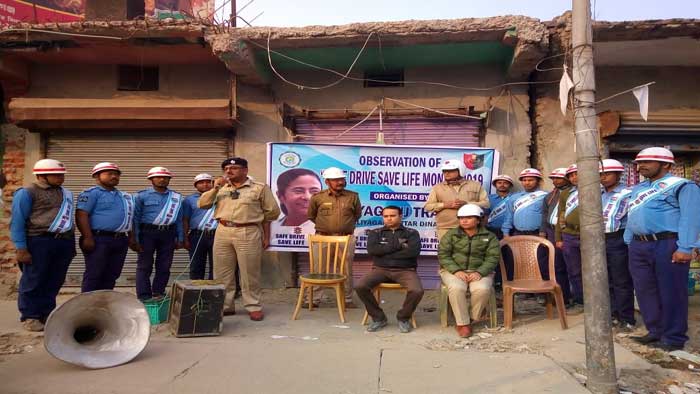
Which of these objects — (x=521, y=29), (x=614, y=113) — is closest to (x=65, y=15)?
(x=521, y=29)

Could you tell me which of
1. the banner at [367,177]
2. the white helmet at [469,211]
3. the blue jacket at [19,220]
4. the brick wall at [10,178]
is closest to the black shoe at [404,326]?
the white helmet at [469,211]

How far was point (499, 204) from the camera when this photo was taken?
6.98 metres

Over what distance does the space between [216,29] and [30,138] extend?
3.75 meters

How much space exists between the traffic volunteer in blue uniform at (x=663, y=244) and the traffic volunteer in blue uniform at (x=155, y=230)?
5364 millimetres

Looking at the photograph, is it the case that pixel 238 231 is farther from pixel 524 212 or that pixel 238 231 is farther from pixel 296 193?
pixel 524 212

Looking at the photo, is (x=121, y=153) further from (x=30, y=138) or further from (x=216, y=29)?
(x=216, y=29)

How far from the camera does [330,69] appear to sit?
789 cm

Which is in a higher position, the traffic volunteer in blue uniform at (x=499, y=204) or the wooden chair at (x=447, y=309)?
the traffic volunteer in blue uniform at (x=499, y=204)

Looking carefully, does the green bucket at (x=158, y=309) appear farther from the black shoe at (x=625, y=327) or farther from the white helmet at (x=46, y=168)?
the black shoe at (x=625, y=327)

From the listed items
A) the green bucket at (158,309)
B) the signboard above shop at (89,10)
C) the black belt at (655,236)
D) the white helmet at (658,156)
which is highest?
the signboard above shop at (89,10)

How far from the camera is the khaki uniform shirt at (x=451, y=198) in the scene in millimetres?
6254

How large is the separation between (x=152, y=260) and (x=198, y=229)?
0.74m

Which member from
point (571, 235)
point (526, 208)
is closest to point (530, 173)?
point (526, 208)

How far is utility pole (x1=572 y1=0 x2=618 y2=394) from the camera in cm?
349
